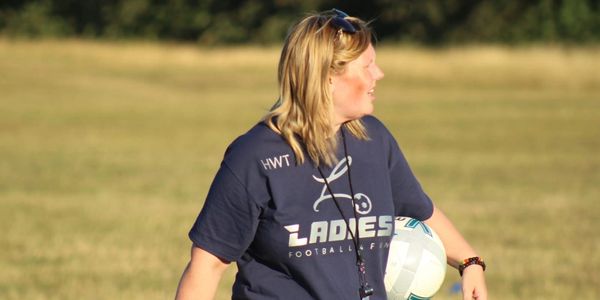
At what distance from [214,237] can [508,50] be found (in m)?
38.9

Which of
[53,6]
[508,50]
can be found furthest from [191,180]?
[53,6]

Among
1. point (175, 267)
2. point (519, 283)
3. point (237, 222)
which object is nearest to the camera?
point (237, 222)

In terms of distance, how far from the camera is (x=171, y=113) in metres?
30.5

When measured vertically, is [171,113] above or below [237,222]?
below

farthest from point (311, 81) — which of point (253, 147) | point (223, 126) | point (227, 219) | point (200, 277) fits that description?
point (223, 126)

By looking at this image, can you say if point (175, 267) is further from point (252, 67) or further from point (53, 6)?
point (53, 6)

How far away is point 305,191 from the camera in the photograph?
368cm

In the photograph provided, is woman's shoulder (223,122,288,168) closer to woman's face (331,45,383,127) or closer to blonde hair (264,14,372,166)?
blonde hair (264,14,372,166)

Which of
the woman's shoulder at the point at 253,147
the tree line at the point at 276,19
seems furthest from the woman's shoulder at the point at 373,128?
the tree line at the point at 276,19

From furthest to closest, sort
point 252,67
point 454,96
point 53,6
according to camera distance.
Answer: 1. point 53,6
2. point 252,67
3. point 454,96

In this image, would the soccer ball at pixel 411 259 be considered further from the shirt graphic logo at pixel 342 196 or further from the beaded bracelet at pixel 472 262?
the shirt graphic logo at pixel 342 196

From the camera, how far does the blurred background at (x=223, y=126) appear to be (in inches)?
415

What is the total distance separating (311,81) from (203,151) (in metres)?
19.0

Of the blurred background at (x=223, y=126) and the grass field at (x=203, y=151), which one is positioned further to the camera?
the blurred background at (x=223, y=126)
